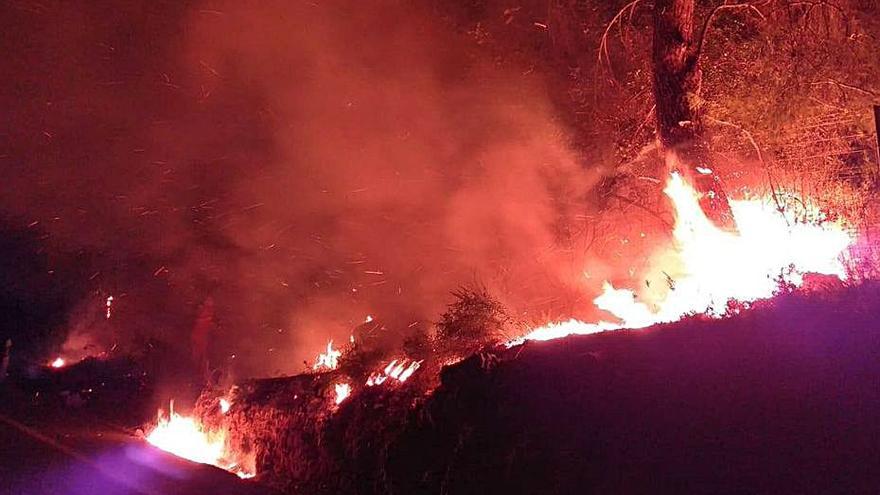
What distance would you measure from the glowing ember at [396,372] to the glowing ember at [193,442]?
2226 mm

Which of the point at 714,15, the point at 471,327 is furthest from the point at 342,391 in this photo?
the point at 714,15

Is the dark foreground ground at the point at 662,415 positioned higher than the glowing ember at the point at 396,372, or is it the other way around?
the glowing ember at the point at 396,372

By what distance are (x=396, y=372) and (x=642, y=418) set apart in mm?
3139

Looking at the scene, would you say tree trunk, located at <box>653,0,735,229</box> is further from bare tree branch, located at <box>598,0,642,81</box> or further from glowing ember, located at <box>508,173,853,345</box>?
bare tree branch, located at <box>598,0,642,81</box>

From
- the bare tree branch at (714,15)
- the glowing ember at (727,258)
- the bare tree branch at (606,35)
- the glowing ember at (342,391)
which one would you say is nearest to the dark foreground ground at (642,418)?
the glowing ember at (342,391)

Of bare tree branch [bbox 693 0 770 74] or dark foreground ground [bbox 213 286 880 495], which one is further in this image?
bare tree branch [bbox 693 0 770 74]

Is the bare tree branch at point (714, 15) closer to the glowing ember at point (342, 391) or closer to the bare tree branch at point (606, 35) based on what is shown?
the bare tree branch at point (606, 35)

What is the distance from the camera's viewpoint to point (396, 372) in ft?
24.6

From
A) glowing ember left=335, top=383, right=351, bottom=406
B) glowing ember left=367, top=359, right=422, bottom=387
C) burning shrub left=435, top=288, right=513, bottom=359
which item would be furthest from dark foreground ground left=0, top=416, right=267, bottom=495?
burning shrub left=435, top=288, right=513, bottom=359

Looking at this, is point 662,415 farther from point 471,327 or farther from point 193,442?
point 193,442

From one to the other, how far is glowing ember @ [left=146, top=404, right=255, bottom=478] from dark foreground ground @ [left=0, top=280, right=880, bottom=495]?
6.43 ft

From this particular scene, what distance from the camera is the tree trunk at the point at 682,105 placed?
8867 mm

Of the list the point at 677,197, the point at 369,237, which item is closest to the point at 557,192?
the point at 677,197

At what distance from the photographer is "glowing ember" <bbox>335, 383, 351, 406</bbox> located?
7.96 m
